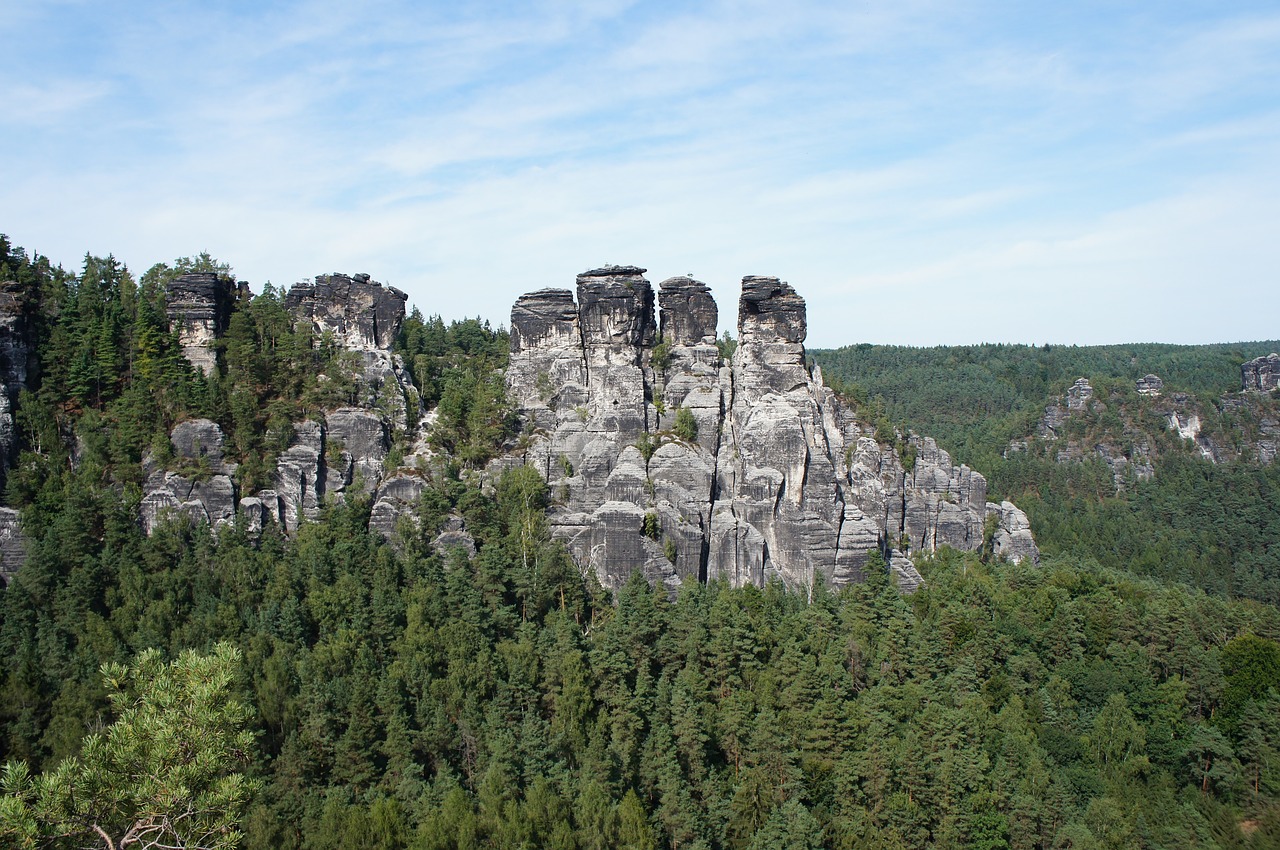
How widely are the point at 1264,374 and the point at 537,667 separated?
139m

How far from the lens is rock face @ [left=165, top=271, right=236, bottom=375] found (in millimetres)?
55906

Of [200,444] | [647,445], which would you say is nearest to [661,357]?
[647,445]

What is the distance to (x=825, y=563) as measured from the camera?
173ft

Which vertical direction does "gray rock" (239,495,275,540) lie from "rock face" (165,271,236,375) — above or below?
below

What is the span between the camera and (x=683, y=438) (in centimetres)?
5625

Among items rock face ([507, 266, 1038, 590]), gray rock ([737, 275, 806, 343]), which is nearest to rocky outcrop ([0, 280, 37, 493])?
rock face ([507, 266, 1038, 590])

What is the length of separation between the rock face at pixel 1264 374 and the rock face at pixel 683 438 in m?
107

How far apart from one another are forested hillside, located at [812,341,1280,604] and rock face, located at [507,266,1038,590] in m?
22.6

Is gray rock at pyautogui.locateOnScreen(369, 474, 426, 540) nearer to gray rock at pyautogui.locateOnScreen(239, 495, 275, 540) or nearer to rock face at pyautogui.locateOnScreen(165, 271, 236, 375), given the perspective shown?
gray rock at pyautogui.locateOnScreen(239, 495, 275, 540)

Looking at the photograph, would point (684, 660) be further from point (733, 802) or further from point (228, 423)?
point (228, 423)

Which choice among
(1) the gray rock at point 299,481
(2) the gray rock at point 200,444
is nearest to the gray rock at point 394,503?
(1) the gray rock at point 299,481

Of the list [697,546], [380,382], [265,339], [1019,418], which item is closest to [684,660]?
[697,546]

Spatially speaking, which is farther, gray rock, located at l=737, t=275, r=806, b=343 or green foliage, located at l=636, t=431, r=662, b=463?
gray rock, located at l=737, t=275, r=806, b=343

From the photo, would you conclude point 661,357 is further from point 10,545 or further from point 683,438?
point 10,545
